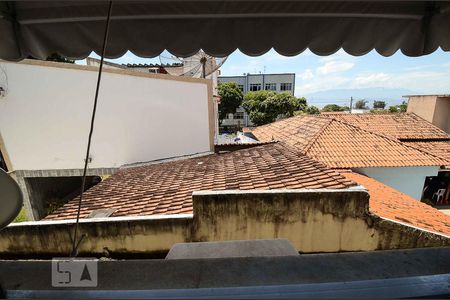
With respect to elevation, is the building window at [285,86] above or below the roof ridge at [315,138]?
above

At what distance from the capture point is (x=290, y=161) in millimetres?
6246

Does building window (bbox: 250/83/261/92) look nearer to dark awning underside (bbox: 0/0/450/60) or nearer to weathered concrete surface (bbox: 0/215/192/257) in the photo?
weathered concrete surface (bbox: 0/215/192/257)

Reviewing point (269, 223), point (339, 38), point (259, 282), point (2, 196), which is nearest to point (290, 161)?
point (269, 223)

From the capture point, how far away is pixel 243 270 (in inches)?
42.9

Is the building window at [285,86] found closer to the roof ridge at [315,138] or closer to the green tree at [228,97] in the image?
the green tree at [228,97]

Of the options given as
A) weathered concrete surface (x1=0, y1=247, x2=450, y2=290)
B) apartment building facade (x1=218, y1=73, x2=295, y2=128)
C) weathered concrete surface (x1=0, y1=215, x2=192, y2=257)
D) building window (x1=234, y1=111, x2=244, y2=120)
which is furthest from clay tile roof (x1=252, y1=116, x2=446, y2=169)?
apartment building facade (x1=218, y1=73, x2=295, y2=128)

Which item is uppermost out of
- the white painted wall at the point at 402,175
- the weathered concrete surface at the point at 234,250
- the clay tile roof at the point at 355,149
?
the weathered concrete surface at the point at 234,250

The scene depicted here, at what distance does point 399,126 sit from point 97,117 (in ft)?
58.8

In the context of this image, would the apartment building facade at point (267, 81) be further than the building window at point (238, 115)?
Yes

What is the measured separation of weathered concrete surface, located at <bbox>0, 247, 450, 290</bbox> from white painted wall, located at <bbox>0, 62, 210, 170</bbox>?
27.5ft

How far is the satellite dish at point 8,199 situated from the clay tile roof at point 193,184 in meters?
3.26

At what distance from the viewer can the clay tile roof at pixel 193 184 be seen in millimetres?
4426

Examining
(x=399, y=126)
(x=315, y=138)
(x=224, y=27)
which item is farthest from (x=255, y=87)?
(x=224, y=27)

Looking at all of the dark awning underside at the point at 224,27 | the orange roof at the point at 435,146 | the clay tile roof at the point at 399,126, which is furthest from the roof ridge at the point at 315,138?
the dark awning underside at the point at 224,27
